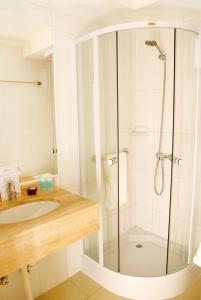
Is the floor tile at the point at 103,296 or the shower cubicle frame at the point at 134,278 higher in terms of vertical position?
the shower cubicle frame at the point at 134,278

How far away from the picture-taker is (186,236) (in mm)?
2113

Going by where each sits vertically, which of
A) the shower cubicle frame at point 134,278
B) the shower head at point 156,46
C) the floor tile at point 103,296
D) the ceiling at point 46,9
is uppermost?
the ceiling at point 46,9

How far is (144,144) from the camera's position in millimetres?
2496

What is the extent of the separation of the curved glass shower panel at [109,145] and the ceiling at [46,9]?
0.31m

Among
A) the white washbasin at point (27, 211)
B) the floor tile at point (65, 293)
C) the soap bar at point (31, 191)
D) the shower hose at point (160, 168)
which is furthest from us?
the shower hose at point (160, 168)

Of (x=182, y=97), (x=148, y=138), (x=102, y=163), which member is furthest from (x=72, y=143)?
(x=182, y=97)

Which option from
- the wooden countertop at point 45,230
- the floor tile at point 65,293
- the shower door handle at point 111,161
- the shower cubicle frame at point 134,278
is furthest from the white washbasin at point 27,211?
the floor tile at point 65,293

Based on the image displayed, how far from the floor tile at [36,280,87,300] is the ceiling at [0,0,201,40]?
203 centimetres

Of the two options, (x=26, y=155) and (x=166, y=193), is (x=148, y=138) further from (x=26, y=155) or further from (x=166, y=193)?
(x=26, y=155)

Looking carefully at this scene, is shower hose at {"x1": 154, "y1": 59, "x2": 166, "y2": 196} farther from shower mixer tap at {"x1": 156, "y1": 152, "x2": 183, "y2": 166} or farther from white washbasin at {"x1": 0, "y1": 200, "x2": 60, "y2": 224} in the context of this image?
white washbasin at {"x1": 0, "y1": 200, "x2": 60, "y2": 224}

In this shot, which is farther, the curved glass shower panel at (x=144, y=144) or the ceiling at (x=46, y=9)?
the curved glass shower panel at (x=144, y=144)

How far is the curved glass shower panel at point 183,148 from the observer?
1.92 meters

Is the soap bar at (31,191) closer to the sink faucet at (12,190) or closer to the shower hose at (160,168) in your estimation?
the sink faucet at (12,190)

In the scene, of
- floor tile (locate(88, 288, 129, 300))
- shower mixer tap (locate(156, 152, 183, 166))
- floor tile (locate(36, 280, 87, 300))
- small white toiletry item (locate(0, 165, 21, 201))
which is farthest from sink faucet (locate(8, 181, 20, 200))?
shower mixer tap (locate(156, 152, 183, 166))
